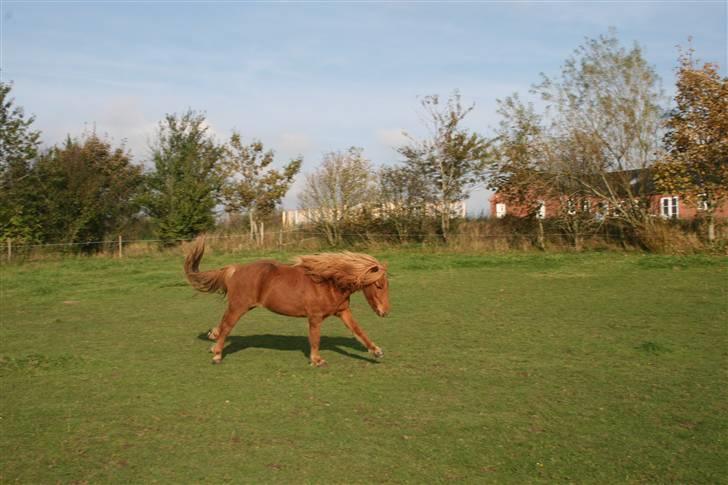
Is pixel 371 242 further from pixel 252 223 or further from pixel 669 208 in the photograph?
pixel 669 208

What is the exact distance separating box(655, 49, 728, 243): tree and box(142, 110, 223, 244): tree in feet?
63.4

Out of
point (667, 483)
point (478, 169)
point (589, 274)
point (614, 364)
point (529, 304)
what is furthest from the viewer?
point (478, 169)

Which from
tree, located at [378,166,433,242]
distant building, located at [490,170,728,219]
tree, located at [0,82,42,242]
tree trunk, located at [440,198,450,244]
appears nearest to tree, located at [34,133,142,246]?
tree, located at [0,82,42,242]

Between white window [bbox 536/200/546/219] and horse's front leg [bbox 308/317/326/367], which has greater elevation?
white window [bbox 536/200/546/219]

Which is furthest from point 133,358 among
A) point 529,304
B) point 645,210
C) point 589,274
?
point 645,210

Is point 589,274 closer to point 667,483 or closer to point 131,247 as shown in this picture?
point 667,483

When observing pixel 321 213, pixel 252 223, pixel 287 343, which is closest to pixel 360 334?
pixel 287 343

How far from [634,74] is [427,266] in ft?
33.0

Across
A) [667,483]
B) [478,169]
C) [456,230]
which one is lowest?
[667,483]

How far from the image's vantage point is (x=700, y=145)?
20.7 metres

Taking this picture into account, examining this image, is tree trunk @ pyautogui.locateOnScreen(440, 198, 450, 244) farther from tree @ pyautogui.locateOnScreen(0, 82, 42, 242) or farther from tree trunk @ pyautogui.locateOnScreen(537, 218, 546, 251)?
tree @ pyautogui.locateOnScreen(0, 82, 42, 242)

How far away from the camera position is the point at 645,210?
22688 mm

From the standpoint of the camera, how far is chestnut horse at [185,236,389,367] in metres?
8.32

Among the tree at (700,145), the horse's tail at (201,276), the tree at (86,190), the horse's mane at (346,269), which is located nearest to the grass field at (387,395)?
the horse's tail at (201,276)
